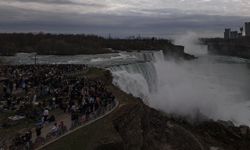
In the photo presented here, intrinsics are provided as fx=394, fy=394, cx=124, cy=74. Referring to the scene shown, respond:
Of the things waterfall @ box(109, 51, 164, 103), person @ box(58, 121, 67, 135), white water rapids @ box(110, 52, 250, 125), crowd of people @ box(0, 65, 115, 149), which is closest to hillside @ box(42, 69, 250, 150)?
person @ box(58, 121, 67, 135)

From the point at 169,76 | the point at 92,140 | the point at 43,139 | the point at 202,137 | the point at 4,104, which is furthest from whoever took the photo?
the point at 169,76

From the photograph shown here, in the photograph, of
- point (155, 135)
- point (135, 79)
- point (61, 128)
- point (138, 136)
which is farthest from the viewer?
point (135, 79)

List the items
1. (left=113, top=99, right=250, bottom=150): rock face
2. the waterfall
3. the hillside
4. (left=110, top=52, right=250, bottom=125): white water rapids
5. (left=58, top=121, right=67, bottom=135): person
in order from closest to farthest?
1. (left=58, top=121, right=67, bottom=135): person
2. the hillside
3. (left=113, top=99, right=250, bottom=150): rock face
4. the waterfall
5. (left=110, top=52, right=250, bottom=125): white water rapids

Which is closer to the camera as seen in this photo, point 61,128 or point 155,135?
point 61,128

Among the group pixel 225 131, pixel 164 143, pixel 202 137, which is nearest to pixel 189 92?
pixel 225 131

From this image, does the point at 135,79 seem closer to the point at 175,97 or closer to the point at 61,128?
the point at 175,97

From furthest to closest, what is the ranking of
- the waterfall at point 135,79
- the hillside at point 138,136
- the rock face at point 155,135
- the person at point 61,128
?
the waterfall at point 135,79, the rock face at point 155,135, the hillside at point 138,136, the person at point 61,128

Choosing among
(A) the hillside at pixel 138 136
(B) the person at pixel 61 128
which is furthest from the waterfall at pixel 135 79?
(B) the person at pixel 61 128

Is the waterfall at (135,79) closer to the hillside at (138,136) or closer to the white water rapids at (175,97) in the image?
the white water rapids at (175,97)

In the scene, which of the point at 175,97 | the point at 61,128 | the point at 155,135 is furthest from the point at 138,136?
the point at 175,97

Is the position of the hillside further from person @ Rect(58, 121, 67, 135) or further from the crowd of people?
the crowd of people

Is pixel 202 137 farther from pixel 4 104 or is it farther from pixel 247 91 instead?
pixel 247 91
